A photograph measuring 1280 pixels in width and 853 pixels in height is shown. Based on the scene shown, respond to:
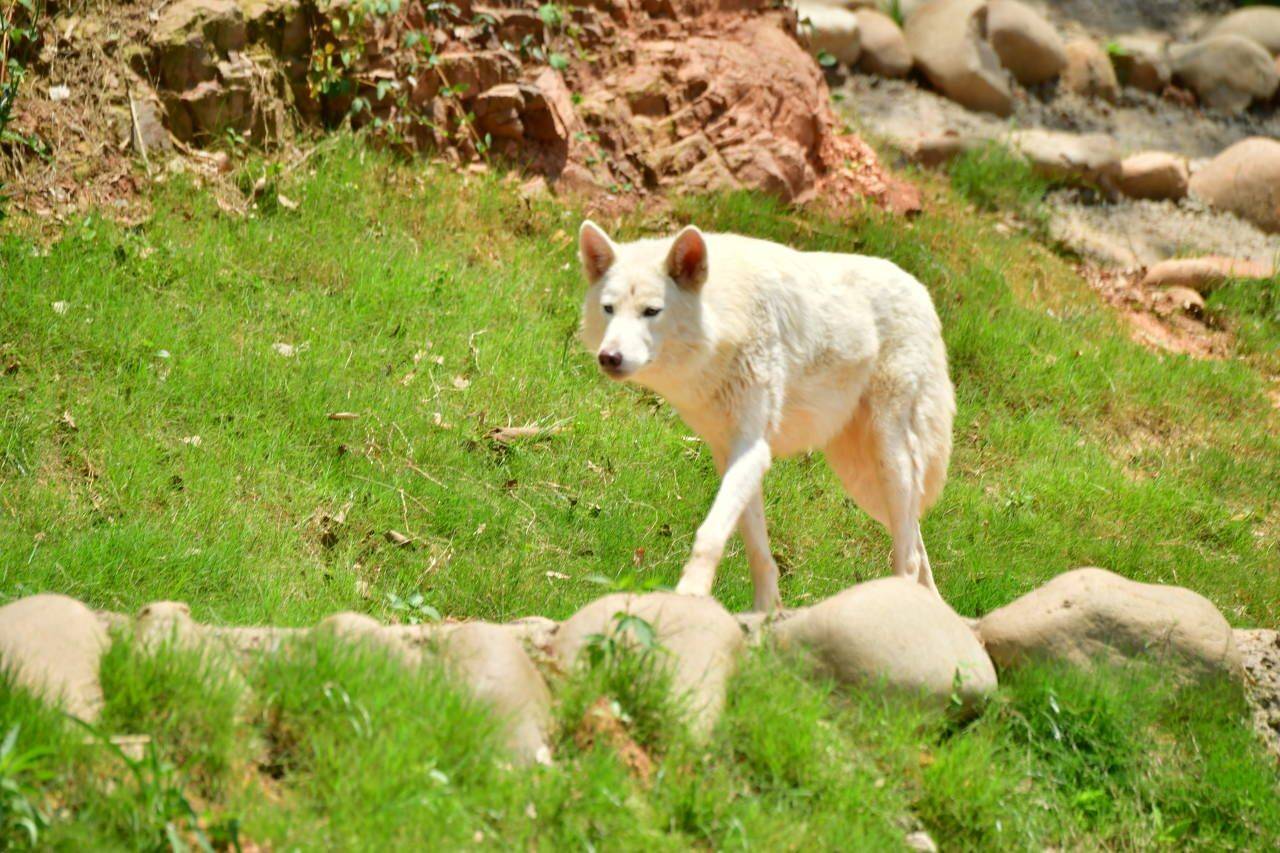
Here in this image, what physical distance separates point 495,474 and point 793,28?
620cm

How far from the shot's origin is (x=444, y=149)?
32.3ft

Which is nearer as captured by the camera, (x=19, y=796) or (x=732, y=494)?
(x=19, y=796)

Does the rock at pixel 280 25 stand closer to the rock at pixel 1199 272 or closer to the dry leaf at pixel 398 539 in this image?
the dry leaf at pixel 398 539

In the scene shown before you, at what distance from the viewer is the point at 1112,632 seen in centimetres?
493

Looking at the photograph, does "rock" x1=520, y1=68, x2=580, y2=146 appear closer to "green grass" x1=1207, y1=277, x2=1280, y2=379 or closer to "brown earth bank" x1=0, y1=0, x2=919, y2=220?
"brown earth bank" x1=0, y1=0, x2=919, y2=220

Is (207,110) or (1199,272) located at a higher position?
(207,110)

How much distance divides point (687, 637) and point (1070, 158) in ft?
33.3

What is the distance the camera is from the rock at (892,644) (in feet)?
14.9

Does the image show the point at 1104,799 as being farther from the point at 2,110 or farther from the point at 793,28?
the point at 793,28

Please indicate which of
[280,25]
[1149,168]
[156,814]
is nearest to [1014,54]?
[1149,168]

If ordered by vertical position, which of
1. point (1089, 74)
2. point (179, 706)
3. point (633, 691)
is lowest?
point (1089, 74)

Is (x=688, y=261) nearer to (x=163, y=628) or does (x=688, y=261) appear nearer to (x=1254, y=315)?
(x=163, y=628)

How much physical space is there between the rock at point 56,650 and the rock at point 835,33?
37.9ft

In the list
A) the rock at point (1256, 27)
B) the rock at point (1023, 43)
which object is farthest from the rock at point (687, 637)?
the rock at point (1256, 27)
